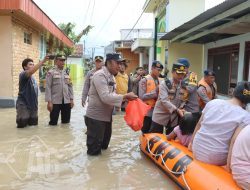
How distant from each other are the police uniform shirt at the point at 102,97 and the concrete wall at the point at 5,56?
20.7 feet

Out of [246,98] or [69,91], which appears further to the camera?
[69,91]

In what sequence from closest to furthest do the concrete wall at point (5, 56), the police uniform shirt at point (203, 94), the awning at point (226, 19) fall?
the police uniform shirt at point (203, 94), the awning at point (226, 19), the concrete wall at point (5, 56)

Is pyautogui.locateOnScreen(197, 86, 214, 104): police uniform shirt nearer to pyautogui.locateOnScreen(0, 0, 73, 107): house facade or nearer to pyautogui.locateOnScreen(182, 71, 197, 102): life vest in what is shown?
pyautogui.locateOnScreen(182, 71, 197, 102): life vest

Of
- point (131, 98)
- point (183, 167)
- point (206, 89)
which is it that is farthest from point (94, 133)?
point (206, 89)

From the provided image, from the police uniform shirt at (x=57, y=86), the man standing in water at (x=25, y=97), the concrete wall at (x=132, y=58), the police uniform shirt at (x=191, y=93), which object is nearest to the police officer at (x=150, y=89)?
the police uniform shirt at (x=191, y=93)

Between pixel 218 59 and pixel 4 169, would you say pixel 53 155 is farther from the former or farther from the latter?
pixel 218 59

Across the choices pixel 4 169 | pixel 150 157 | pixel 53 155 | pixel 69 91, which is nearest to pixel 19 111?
pixel 69 91

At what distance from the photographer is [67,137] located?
24.1 feet

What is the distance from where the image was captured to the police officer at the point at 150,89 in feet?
20.9

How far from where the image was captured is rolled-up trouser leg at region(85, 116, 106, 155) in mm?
5617

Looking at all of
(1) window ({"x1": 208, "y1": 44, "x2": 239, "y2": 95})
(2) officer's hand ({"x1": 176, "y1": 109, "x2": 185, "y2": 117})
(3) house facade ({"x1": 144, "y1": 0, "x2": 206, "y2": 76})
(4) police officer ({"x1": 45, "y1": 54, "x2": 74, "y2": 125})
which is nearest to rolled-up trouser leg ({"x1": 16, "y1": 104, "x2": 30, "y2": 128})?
(4) police officer ({"x1": 45, "y1": 54, "x2": 74, "y2": 125})

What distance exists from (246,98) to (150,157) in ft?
7.46

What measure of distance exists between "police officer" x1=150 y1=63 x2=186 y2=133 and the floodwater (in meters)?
0.68

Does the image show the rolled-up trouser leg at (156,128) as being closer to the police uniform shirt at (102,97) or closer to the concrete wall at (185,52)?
the police uniform shirt at (102,97)
